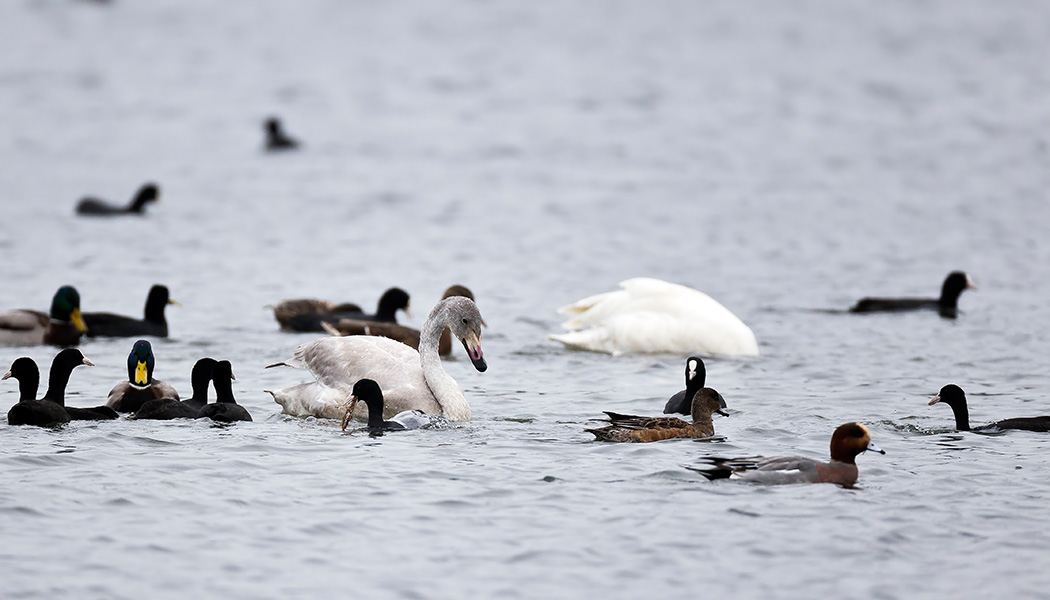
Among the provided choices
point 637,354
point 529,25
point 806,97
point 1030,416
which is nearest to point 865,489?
point 1030,416

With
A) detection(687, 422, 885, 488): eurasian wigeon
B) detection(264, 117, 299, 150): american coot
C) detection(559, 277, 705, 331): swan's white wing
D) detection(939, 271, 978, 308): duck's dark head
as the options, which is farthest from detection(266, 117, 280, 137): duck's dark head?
detection(687, 422, 885, 488): eurasian wigeon

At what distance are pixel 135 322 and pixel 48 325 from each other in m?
0.84

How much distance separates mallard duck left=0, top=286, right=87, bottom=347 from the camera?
13836 millimetres

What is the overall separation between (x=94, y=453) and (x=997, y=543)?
532 centimetres

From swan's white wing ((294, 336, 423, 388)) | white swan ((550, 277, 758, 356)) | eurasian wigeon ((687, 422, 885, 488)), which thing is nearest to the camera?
eurasian wigeon ((687, 422, 885, 488))

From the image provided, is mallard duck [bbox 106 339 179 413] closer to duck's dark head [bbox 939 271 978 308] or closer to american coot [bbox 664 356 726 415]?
american coot [bbox 664 356 726 415]

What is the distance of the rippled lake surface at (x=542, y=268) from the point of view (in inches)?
295

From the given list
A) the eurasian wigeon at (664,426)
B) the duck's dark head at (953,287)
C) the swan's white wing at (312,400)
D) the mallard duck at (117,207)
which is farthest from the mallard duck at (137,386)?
the mallard duck at (117,207)

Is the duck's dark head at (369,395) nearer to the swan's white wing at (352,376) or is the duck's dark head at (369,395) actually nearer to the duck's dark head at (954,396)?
the swan's white wing at (352,376)

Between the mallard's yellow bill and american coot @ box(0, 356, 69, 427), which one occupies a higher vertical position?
the mallard's yellow bill

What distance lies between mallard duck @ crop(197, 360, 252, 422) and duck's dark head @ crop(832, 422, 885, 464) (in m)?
4.11

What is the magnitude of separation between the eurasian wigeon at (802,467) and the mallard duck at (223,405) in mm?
3360

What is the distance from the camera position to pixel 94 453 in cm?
909

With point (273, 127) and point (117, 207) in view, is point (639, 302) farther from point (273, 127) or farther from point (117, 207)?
point (273, 127)
